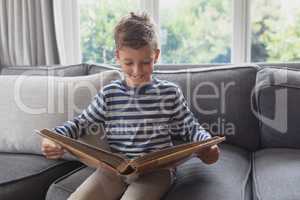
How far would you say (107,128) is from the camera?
61.8 inches

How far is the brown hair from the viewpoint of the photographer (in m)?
1.44

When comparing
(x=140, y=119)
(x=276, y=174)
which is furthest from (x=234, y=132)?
(x=140, y=119)

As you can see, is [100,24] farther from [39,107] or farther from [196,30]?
[39,107]

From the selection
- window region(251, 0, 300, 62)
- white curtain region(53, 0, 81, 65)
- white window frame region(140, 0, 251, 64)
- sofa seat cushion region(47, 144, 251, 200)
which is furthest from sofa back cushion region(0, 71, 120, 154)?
window region(251, 0, 300, 62)

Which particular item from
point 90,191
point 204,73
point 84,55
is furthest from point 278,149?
point 84,55

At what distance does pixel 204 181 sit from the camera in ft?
4.67

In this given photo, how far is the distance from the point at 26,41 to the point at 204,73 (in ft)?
3.62

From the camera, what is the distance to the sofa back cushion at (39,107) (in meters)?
1.80

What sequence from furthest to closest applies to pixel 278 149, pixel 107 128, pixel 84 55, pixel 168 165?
pixel 84 55
pixel 278 149
pixel 107 128
pixel 168 165

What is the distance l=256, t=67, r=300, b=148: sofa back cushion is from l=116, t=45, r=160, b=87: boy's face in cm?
57

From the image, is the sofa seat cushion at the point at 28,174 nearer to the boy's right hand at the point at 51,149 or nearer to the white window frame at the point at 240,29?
the boy's right hand at the point at 51,149

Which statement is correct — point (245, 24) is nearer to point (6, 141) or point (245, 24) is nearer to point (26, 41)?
point (26, 41)

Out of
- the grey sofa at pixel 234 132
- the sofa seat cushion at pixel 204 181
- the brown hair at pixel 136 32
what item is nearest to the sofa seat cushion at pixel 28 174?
the grey sofa at pixel 234 132

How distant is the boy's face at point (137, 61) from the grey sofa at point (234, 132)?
0.38 meters
